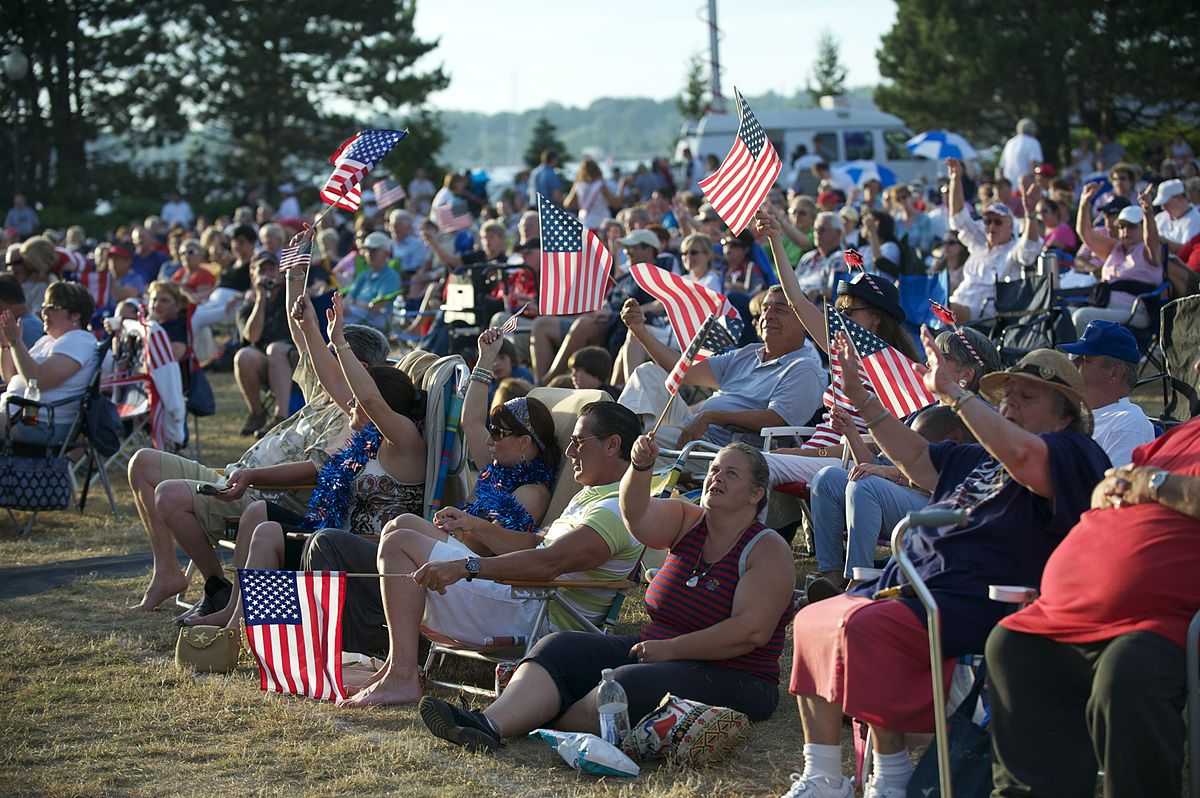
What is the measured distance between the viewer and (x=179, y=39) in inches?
1372

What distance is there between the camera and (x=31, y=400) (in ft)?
29.4

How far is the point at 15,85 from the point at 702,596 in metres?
32.3

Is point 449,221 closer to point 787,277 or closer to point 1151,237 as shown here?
Answer: point 1151,237

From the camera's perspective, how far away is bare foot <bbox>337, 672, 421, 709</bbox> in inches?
218

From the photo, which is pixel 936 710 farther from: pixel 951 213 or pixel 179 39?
pixel 179 39

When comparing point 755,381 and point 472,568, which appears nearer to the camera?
point 472,568

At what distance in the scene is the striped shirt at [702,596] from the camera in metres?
4.99

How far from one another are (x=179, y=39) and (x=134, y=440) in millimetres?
26644

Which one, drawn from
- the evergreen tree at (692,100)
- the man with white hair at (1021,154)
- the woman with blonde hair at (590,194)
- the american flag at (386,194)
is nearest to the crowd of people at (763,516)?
the american flag at (386,194)

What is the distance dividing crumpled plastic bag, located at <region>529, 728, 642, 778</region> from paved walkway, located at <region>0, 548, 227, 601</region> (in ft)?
13.2

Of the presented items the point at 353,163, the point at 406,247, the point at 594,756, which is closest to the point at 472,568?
the point at 594,756

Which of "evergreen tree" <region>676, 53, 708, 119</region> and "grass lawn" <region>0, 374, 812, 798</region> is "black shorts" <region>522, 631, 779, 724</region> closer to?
"grass lawn" <region>0, 374, 812, 798</region>

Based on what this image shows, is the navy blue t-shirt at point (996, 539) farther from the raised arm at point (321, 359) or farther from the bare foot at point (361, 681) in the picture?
the raised arm at point (321, 359)

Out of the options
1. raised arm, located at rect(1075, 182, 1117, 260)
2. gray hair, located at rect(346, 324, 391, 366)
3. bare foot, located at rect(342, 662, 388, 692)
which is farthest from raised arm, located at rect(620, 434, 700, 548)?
raised arm, located at rect(1075, 182, 1117, 260)
